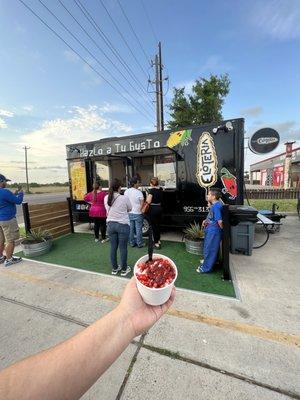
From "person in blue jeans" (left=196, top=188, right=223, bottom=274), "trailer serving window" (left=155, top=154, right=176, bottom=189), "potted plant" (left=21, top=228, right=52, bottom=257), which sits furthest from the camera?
"trailer serving window" (left=155, top=154, right=176, bottom=189)

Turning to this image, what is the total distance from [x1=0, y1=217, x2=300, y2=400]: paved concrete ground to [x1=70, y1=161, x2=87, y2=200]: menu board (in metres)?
3.59

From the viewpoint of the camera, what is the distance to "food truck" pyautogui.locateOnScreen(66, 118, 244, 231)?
537 cm

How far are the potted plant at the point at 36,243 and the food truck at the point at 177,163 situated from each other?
1891 millimetres

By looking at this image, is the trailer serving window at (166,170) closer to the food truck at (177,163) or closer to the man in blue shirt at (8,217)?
the food truck at (177,163)

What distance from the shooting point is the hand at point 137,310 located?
41.9 inches

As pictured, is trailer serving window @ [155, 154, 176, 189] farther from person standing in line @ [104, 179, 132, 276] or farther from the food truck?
person standing in line @ [104, 179, 132, 276]

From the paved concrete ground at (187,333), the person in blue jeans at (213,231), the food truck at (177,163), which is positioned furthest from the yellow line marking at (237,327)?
the food truck at (177,163)

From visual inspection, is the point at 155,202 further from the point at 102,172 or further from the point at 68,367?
the point at 68,367

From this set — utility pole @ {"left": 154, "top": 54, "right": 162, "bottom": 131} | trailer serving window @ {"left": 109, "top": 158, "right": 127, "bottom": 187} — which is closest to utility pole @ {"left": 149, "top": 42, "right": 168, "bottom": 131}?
utility pole @ {"left": 154, "top": 54, "right": 162, "bottom": 131}

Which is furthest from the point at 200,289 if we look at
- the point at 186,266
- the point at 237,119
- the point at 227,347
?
the point at 237,119

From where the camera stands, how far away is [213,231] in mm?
3939

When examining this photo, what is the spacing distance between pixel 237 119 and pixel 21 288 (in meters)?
5.57

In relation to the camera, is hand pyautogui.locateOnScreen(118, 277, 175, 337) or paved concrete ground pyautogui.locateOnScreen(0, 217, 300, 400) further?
paved concrete ground pyautogui.locateOnScreen(0, 217, 300, 400)

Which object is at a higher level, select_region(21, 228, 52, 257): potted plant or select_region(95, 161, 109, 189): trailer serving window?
select_region(95, 161, 109, 189): trailer serving window
